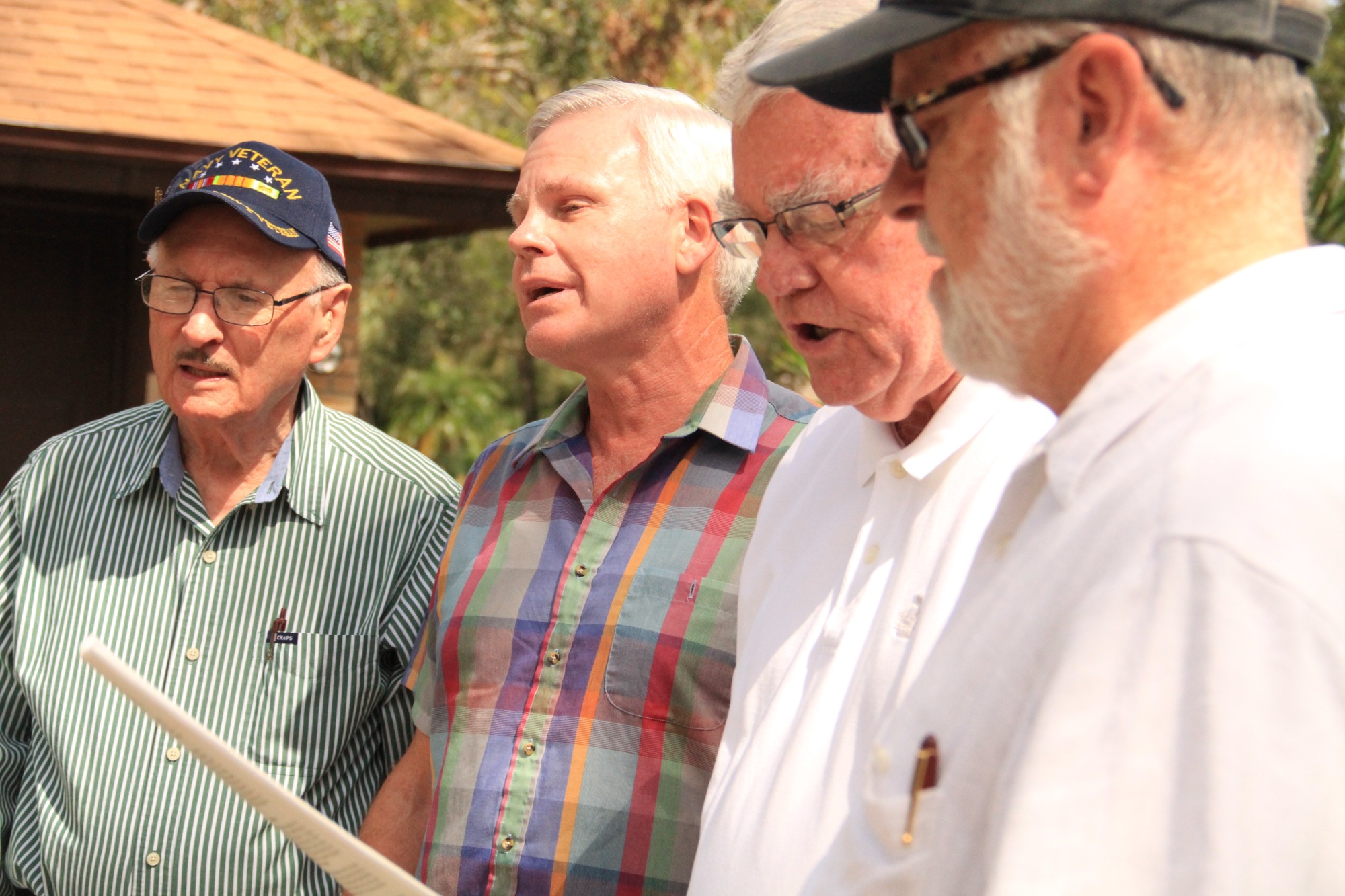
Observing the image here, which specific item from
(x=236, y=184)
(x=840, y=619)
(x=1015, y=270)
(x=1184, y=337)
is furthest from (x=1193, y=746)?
(x=236, y=184)

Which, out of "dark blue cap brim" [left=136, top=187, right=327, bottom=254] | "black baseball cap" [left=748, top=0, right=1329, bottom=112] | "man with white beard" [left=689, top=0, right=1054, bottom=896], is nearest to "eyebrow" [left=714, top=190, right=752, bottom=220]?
"man with white beard" [left=689, top=0, right=1054, bottom=896]

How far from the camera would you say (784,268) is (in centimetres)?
198

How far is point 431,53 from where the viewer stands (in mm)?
16125

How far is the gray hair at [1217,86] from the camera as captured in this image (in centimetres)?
114

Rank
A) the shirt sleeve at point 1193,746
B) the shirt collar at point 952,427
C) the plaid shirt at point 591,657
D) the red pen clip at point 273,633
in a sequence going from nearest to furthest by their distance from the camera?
the shirt sleeve at point 1193,746, the shirt collar at point 952,427, the plaid shirt at point 591,657, the red pen clip at point 273,633

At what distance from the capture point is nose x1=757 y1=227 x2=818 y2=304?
1975 millimetres

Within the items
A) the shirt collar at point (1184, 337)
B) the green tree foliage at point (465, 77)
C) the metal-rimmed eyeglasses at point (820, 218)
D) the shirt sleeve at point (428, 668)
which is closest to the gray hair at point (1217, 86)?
the shirt collar at point (1184, 337)

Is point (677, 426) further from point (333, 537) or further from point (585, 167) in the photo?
point (333, 537)

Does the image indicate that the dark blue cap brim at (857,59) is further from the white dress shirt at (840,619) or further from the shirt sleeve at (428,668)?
the shirt sleeve at (428,668)

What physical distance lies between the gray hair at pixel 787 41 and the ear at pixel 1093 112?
74cm

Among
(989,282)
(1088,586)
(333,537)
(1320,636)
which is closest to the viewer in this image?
(1320,636)

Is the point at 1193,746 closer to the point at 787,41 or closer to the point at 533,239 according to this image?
the point at 787,41

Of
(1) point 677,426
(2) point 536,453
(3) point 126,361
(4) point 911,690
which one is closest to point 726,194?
(1) point 677,426

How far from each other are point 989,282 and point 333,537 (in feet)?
6.78
